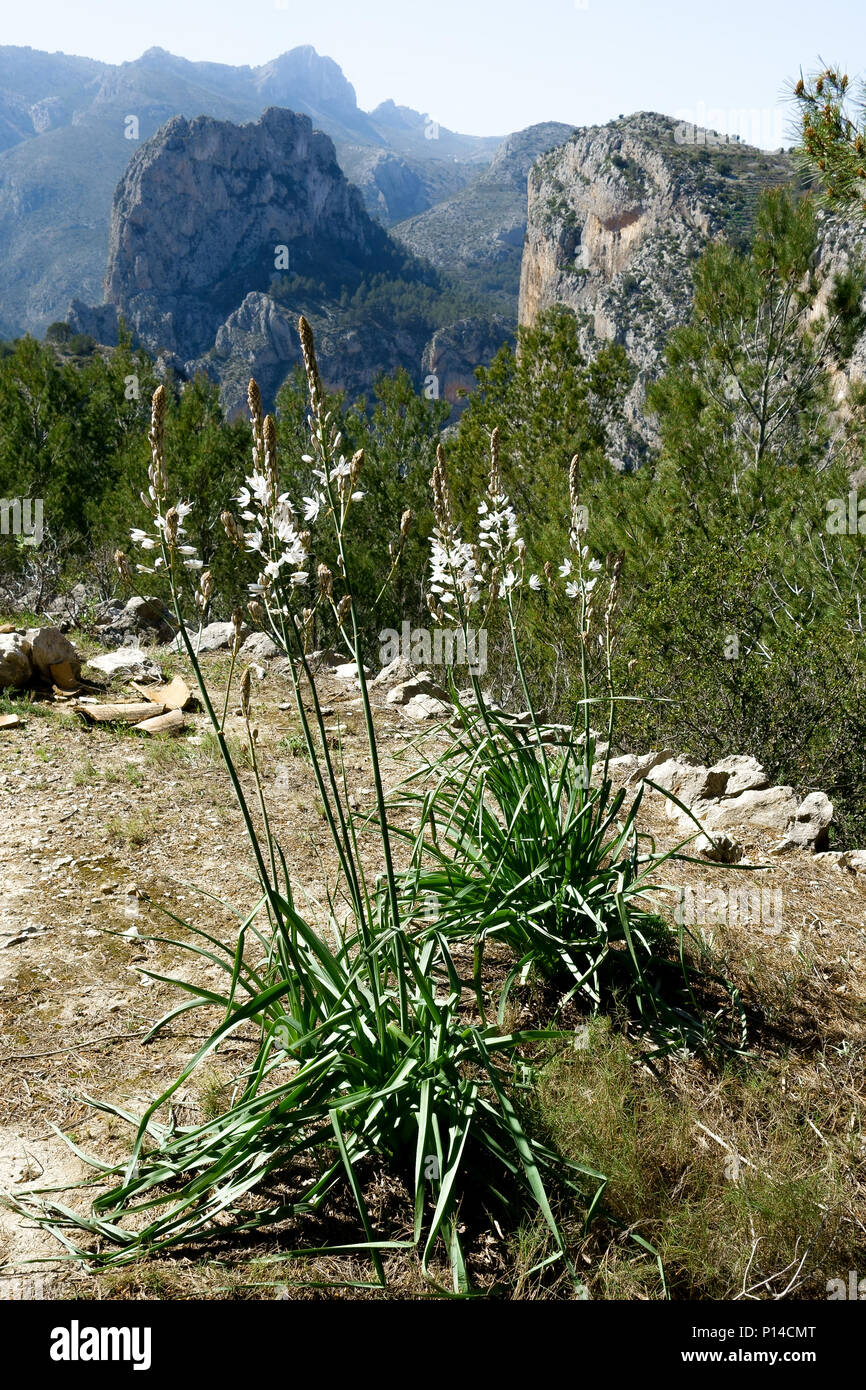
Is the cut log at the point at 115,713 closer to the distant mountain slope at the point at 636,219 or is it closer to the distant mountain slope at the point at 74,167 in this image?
the distant mountain slope at the point at 636,219

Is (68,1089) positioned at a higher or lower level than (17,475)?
lower

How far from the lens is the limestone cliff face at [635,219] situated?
4988 cm

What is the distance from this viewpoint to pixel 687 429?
10625 mm

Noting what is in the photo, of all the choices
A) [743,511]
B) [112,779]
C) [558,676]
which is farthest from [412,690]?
[743,511]

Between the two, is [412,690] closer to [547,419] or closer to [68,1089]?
[68,1089]

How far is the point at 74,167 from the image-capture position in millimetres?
123188

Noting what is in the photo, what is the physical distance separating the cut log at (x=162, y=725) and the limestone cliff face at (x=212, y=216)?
318 ft

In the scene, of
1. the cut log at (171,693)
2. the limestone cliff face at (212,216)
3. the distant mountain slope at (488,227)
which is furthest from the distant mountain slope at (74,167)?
the cut log at (171,693)

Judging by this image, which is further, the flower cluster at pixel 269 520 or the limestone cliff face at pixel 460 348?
the limestone cliff face at pixel 460 348

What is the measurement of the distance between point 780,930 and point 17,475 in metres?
14.9

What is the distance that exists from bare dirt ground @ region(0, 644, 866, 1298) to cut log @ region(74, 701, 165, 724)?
8.2 inches

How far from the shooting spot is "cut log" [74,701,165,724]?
253 inches

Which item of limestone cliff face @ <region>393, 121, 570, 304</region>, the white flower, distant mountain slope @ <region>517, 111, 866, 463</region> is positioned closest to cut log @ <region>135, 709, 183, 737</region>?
the white flower
